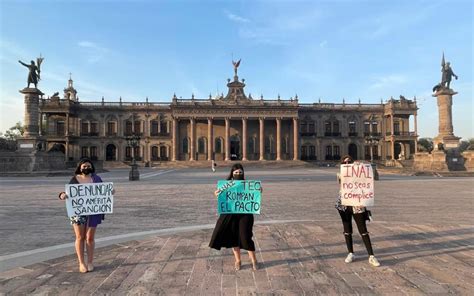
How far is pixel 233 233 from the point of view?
5172 millimetres

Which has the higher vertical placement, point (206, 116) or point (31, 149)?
point (206, 116)

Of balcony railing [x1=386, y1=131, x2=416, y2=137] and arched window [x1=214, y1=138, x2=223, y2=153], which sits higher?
balcony railing [x1=386, y1=131, x2=416, y2=137]

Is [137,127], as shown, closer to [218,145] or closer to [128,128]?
[128,128]

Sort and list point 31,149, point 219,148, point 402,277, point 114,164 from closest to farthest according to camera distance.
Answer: point 402,277, point 31,149, point 114,164, point 219,148

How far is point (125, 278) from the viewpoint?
15.9 ft

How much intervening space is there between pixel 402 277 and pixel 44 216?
9848 millimetres

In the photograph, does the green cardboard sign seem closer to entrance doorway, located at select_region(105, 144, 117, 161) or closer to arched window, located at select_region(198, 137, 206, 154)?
arched window, located at select_region(198, 137, 206, 154)

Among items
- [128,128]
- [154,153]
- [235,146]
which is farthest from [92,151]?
[235,146]

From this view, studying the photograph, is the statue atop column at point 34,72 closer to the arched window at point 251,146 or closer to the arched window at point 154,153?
the arched window at point 154,153

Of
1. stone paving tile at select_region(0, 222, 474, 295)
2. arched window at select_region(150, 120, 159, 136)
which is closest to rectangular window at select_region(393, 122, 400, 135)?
arched window at select_region(150, 120, 159, 136)

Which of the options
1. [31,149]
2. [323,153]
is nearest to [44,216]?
[31,149]

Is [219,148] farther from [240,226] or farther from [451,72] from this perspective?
[240,226]

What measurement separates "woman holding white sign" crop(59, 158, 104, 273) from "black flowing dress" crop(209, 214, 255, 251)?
1.84 m

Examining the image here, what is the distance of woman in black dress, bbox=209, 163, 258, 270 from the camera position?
5065 mm
